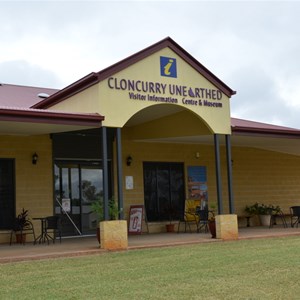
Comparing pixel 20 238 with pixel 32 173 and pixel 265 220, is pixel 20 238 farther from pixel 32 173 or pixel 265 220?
pixel 265 220

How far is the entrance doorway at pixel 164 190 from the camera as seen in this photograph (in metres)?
16.2

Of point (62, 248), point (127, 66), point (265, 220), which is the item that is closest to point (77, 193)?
point (62, 248)

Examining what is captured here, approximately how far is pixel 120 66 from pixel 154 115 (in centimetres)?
298

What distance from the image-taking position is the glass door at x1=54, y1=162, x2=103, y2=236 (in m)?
14.6

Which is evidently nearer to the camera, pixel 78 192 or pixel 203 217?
pixel 203 217

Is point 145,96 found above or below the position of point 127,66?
below

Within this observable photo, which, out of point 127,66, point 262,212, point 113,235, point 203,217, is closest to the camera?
point 113,235

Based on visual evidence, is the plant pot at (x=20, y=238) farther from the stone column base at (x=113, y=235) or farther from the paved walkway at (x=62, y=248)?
the stone column base at (x=113, y=235)

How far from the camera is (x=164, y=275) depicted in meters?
7.80

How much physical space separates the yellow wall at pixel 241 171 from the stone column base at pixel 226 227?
358cm

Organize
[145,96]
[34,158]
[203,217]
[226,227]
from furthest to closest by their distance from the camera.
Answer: [203,217]
[34,158]
[226,227]
[145,96]

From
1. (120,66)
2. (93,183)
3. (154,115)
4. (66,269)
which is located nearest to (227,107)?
(154,115)

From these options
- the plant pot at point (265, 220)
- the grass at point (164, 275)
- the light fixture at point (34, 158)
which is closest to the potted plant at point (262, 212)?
the plant pot at point (265, 220)

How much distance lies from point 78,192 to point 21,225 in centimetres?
244
